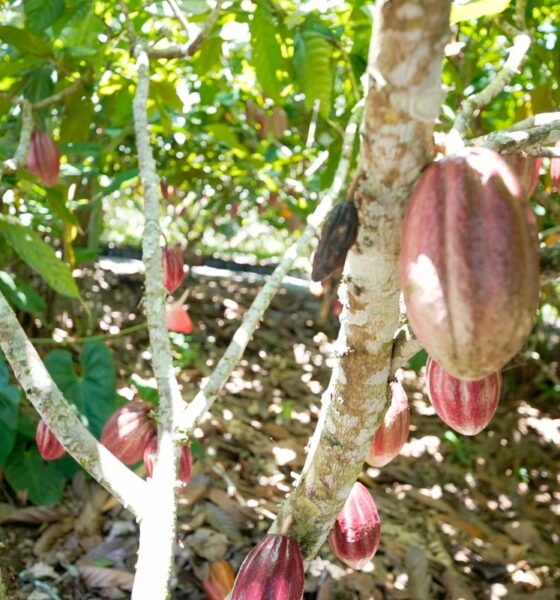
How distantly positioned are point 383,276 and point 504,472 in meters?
2.44

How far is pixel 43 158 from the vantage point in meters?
1.61

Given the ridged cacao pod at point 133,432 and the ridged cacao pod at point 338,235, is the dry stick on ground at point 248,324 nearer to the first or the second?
the ridged cacao pod at point 133,432

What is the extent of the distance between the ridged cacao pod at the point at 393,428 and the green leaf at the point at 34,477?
1.48 metres

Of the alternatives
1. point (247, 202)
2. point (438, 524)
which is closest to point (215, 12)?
point (438, 524)

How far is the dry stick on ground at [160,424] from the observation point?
69 centimetres

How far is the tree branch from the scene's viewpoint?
0.75 metres

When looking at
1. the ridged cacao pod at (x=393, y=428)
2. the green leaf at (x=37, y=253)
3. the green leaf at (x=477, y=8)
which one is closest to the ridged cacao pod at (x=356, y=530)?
the ridged cacao pod at (x=393, y=428)

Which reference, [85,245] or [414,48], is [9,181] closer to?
[414,48]

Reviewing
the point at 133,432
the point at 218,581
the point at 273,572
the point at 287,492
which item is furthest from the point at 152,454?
the point at 287,492

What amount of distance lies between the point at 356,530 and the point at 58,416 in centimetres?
38

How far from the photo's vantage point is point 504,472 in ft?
8.80

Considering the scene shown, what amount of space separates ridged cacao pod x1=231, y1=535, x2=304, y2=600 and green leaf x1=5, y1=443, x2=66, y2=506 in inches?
55.4

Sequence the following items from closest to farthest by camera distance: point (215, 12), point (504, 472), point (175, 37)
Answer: point (215, 12) → point (175, 37) → point (504, 472)

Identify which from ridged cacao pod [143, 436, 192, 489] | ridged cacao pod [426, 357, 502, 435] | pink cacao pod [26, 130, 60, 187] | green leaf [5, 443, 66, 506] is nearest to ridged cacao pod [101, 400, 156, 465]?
ridged cacao pod [143, 436, 192, 489]
